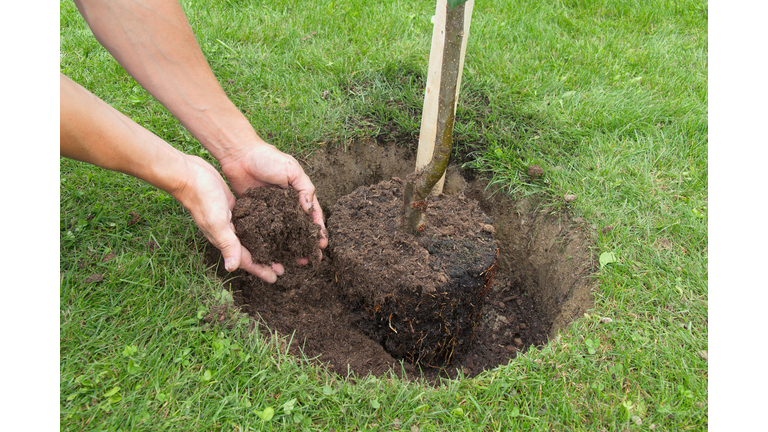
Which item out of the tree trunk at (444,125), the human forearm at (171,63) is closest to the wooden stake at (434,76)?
the tree trunk at (444,125)

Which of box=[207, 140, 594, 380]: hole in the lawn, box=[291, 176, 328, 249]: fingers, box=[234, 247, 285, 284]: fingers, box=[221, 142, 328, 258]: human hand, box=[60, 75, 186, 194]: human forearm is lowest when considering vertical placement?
box=[207, 140, 594, 380]: hole in the lawn

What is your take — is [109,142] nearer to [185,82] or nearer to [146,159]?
[146,159]

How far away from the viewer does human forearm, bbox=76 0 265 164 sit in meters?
1.78

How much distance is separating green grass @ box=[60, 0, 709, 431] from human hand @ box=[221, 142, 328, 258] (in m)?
0.33

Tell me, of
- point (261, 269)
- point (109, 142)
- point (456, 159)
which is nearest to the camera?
point (109, 142)

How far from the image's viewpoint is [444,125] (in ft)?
5.38

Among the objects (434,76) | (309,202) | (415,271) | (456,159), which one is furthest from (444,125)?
(456,159)

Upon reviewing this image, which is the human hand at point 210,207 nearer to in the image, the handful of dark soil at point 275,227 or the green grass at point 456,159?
the handful of dark soil at point 275,227

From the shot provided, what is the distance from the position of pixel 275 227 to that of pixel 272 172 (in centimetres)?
31

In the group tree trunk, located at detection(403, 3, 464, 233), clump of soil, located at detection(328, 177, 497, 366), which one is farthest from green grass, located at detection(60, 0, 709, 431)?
tree trunk, located at detection(403, 3, 464, 233)

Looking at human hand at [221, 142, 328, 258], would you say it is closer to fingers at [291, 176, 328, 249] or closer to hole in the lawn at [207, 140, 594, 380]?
fingers at [291, 176, 328, 249]

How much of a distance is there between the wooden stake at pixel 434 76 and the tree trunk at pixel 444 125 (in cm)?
18

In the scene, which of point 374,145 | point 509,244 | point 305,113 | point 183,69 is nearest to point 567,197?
point 509,244

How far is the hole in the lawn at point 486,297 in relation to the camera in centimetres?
212
